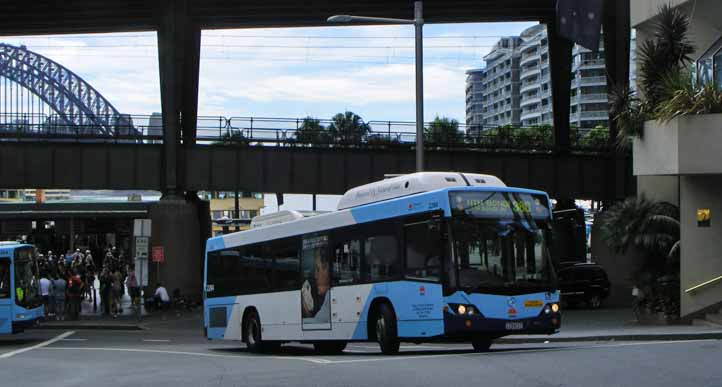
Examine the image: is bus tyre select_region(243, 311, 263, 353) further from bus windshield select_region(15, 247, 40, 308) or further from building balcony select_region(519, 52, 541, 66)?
building balcony select_region(519, 52, 541, 66)

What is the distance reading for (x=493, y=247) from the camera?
1612 centimetres

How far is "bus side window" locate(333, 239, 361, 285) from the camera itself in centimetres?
1836

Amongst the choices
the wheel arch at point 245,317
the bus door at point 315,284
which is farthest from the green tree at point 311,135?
the bus door at point 315,284

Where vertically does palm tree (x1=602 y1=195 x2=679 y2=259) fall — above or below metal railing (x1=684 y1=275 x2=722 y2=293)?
above

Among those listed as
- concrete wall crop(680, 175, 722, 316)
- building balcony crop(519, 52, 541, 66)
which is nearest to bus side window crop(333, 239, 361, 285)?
concrete wall crop(680, 175, 722, 316)

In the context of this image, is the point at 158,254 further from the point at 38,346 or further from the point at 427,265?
the point at 427,265

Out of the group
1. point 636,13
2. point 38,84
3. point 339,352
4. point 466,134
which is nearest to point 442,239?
point 339,352

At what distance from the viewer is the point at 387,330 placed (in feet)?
56.3

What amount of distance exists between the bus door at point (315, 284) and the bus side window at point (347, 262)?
372 mm

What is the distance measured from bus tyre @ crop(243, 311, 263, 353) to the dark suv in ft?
65.8

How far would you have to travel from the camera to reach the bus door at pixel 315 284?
64.0 feet

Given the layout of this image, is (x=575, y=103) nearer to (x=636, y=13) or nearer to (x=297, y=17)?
(x=297, y=17)

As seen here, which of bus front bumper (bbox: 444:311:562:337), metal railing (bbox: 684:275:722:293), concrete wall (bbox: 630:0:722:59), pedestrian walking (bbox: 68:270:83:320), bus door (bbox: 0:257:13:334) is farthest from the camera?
pedestrian walking (bbox: 68:270:83:320)

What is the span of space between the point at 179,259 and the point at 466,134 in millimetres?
14844
